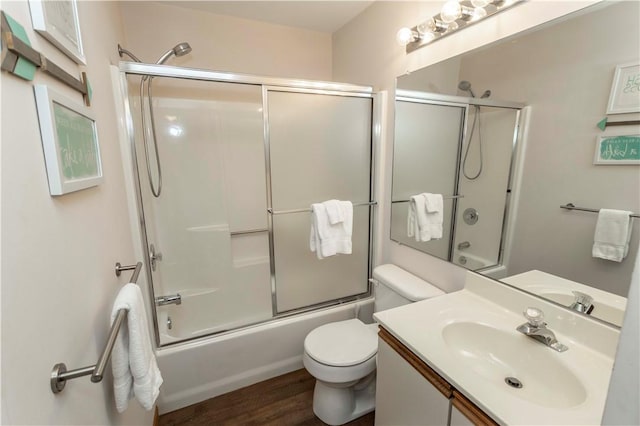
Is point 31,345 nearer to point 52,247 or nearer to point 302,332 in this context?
point 52,247

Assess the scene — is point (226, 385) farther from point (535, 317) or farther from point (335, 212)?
point (535, 317)

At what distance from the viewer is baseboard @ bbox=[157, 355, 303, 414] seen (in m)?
1.72

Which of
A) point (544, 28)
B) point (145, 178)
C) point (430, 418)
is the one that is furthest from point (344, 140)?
point (430, 418)

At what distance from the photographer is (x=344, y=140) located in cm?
209

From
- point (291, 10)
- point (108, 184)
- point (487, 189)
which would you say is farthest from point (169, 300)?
point (291, 10)

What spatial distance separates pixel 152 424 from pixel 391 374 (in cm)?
133

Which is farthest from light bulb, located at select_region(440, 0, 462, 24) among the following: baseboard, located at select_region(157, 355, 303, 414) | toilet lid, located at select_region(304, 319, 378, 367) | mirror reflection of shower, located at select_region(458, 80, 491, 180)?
baseboard, located at select_region(157, 355, 303, 414)

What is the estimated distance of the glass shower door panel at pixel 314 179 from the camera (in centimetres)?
195

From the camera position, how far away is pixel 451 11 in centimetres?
135

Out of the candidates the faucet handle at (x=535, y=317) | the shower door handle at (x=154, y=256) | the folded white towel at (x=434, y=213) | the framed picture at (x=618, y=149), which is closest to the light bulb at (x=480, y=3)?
the framed picture at (x=618, y=149)

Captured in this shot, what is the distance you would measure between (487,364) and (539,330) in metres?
0.22

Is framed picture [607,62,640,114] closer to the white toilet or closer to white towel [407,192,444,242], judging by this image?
white towel [407,192,444,242]

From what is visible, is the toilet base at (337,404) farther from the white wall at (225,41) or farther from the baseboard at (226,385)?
the white wall at (225,41)

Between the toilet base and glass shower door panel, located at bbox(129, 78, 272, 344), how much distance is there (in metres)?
0.63
